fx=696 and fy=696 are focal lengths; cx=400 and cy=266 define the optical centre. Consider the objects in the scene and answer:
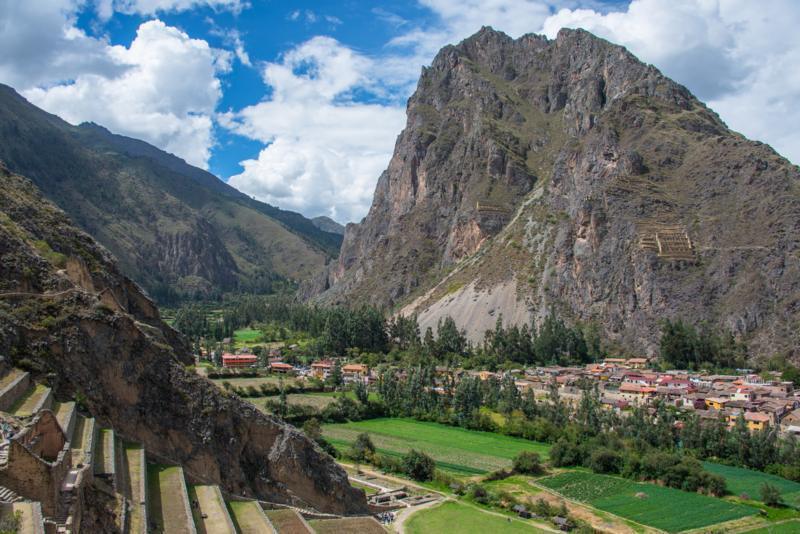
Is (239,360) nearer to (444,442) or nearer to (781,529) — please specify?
(444,442)

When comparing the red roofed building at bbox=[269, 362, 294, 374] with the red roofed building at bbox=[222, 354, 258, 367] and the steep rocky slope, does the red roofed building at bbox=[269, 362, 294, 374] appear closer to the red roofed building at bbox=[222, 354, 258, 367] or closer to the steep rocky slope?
the red roofed building at bbox=[222, 354, 258, 367]

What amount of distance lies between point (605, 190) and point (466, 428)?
85.4 metres

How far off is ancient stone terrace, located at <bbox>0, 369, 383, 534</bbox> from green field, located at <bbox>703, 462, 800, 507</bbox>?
150 feet

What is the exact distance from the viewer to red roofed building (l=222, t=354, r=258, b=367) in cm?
12238

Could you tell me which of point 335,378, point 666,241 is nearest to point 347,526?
point 335,378

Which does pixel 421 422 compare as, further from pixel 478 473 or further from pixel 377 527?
pixel 377 527

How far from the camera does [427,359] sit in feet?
429

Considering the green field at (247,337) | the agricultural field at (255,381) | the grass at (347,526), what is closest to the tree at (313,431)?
the agricultural field at (255,381)

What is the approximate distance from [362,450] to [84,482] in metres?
52.4

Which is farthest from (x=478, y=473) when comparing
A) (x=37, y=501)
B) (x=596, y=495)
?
(x=37, y=501)

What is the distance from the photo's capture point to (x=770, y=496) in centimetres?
6019

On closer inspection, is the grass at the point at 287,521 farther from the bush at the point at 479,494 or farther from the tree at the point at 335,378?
the tree at the point at 335,378

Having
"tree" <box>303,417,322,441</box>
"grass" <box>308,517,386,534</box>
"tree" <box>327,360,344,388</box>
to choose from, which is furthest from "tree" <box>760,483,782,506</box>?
"tree" <box>327,360,344,388</box>

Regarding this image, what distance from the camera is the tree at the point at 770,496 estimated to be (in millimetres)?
60156
